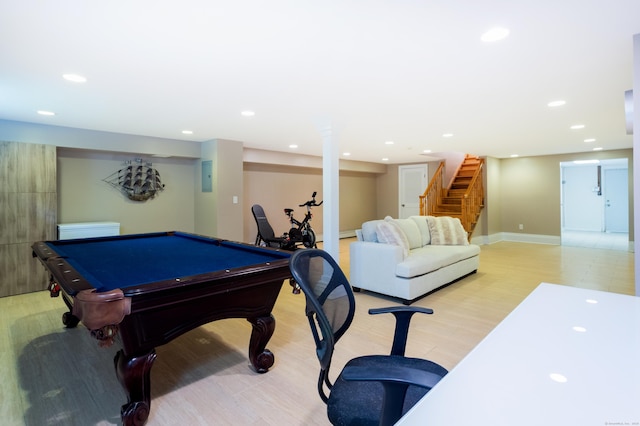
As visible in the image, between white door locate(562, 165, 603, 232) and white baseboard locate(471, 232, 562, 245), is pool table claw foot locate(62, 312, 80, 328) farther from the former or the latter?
white door locate(562, 165, 603, 232)

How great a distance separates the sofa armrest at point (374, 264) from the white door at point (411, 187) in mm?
5691

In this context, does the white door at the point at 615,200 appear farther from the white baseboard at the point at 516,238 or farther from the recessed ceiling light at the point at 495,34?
the recessed ceiling light at the point at 495,34

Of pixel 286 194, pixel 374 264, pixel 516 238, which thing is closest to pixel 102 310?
pixel 374 264

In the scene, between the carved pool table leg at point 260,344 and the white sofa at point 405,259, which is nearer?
the carved pool table leg at point 260,344

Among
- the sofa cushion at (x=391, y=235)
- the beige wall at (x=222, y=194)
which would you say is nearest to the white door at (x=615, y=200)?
the sofa cushion at (x=391, y=235)

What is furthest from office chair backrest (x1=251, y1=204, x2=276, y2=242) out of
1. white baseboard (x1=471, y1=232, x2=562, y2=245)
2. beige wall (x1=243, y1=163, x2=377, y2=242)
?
white baseboard (x1=471, y1=232, x2=562, y2=245)

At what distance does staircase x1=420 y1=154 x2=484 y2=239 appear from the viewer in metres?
7.64

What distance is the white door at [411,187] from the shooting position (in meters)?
9.36

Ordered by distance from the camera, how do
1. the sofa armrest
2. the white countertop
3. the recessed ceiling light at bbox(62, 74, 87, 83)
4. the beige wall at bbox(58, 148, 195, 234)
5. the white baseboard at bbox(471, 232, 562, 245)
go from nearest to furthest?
1. the white countertop
2. the recessed ceiling light at bbox(62, 74, 87, 83)
3. the sofa armrest
4. the beige wall at bbox(58, 148, 195, 234)
5. the white baseboard at bbox(471, 232, 562, 245)

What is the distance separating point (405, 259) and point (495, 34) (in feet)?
8.15

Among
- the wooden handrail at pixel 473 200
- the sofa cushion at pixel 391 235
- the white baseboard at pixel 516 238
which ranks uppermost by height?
the wooden handrail at pixel 473 200

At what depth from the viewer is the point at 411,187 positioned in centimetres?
962

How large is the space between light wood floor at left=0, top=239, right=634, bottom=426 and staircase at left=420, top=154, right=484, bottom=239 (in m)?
3.50

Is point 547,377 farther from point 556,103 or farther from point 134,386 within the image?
point 556,103
